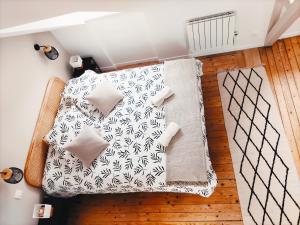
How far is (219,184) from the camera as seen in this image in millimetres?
3141

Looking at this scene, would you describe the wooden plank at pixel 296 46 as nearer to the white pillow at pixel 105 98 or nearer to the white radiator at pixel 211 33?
the white radiator at pixel 211 33

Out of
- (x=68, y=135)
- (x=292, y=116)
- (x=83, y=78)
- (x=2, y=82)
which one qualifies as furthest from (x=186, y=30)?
Answer: (x=2, y=82)

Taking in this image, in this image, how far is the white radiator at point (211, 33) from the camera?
11.1 ft


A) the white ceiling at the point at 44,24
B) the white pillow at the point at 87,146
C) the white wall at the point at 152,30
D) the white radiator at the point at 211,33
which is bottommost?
the white pillow at the point at 87,146

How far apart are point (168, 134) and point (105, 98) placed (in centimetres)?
89

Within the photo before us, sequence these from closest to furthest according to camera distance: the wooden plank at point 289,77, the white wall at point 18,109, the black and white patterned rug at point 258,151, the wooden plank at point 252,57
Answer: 1. the white wall at point 18,109
2. the black and white patterned rug at point 258,151
3. the wooden plank at point 289,77
4. the wooden plank at point 252,57

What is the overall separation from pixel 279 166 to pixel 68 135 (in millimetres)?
2407

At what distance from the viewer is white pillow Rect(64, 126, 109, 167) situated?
115 inches

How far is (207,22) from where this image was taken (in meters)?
3.43

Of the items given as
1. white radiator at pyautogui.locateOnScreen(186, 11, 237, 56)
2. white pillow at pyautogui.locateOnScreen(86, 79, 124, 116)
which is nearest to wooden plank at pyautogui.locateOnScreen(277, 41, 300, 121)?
white radiator at pyautogui.locateOnScreen(186, 11, 237, 56)

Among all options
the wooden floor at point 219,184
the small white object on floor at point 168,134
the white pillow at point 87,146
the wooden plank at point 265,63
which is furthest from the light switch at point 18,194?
the wooden plank at point 265,63

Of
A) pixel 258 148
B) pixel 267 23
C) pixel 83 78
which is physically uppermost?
pixel 267 23

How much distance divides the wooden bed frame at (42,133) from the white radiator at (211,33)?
1863mm

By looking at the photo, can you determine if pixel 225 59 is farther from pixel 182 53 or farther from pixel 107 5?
pixel 107 5
